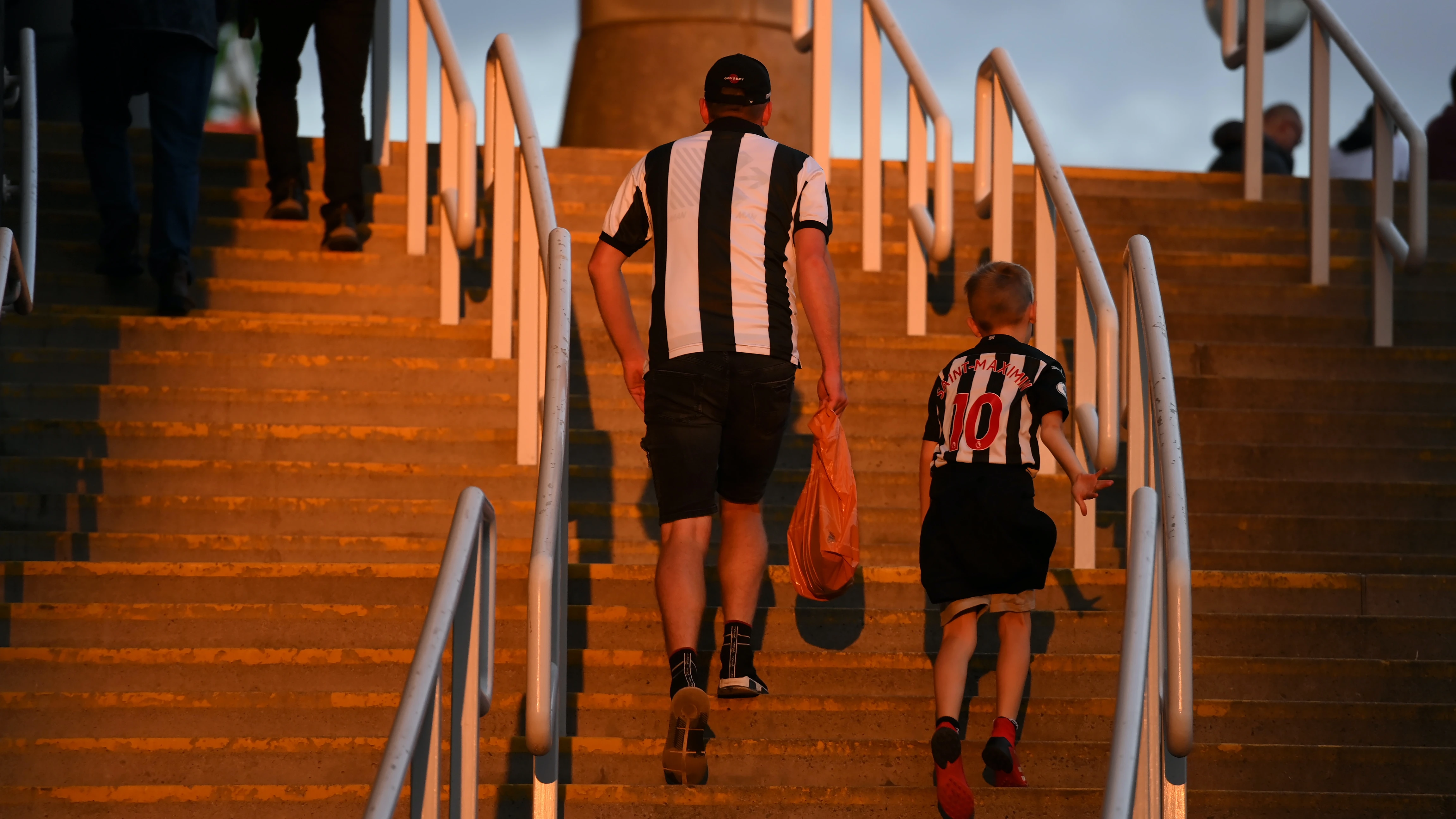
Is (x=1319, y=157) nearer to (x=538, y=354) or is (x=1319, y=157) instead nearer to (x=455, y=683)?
(x=538, y=354)

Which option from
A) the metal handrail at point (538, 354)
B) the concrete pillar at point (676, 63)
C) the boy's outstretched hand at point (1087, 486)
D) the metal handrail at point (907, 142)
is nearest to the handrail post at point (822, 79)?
the metal handrail at point (907, 142)

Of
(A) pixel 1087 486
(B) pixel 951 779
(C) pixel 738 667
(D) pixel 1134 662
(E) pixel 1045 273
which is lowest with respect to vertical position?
(B) pixel 951 779

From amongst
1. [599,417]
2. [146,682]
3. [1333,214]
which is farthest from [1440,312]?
[146,682]

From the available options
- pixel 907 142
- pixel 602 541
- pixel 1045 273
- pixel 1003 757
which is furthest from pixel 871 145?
pixel 1003 757

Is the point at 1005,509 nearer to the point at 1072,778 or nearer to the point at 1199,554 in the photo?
the point at 1072,778

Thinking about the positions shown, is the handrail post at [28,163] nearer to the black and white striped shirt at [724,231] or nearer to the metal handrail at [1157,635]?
the black and white striped shirt at [724,231]

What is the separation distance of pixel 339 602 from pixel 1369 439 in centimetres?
368

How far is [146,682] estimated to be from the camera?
484 cm

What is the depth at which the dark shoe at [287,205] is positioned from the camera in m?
7.48

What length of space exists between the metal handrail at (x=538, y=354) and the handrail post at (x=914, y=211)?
1.54 metres

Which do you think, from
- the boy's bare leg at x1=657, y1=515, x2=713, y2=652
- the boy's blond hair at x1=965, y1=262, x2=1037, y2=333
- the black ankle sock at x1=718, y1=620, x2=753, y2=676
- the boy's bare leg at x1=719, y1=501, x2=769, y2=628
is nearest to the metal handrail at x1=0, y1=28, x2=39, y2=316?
the boy's bare leg at x1=657, y1=515, x2=713, y2=652

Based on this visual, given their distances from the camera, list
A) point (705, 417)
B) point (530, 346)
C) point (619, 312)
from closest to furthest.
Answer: point (705, 417), point (619, 312), point (530, 346)

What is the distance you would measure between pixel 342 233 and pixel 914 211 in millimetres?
2279

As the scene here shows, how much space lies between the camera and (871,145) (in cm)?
770
